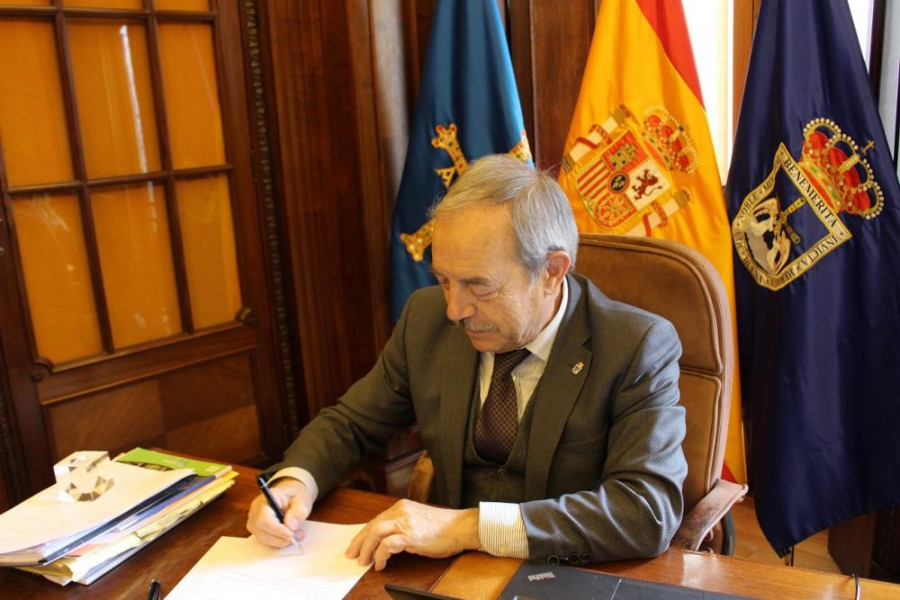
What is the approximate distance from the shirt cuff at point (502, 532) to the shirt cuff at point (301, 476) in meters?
0.36

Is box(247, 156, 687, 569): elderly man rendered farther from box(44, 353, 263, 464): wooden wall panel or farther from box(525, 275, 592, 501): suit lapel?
box(44, 353, 263, 464): wooden wall panel

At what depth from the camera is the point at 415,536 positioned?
117 centimetres

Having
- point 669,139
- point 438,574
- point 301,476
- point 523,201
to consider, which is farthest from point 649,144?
point 438,574

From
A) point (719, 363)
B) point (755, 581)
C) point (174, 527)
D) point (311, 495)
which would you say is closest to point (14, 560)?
point (174, 527)

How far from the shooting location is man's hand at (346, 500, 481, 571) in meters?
1.16

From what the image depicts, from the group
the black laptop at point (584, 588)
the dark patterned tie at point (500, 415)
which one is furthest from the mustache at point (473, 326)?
the black laptop at point (584, 588)

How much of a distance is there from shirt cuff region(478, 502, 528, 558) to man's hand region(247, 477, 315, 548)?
31cm

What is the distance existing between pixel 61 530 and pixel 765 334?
1.70 metres

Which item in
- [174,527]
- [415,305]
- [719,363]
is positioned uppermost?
[415,305]

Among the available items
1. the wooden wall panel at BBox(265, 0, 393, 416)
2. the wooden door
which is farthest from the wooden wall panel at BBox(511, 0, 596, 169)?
the wooden door

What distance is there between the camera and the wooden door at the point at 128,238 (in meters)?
2.26

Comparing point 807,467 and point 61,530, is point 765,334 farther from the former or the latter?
point 61,530

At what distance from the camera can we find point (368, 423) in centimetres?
164

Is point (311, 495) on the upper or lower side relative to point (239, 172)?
lower
